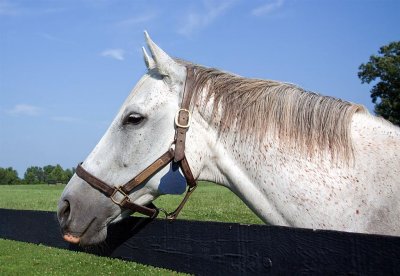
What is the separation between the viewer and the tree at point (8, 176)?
333 feet

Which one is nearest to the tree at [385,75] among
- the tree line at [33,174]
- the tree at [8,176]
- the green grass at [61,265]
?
the green grass at [61,265]

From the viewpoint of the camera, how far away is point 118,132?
11.6 feet

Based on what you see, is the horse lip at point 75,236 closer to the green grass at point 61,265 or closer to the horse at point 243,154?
the horse at point 243,154

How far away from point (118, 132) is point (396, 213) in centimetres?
206

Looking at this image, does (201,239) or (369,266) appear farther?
(201,239)

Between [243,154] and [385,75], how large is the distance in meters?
41.8

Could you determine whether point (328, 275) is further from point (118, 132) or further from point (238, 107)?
point (118, 132)

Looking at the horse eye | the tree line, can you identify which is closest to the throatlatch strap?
the horse eye

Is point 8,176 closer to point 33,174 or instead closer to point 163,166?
point 33,174

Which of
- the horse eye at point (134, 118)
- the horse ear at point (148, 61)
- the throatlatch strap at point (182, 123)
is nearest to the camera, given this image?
the throatlatch strap at point (182, 123)

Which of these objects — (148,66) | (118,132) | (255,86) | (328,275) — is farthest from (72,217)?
(328,275)

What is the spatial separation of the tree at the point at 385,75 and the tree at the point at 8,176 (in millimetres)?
83005

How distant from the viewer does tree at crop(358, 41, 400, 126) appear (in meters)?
37.3

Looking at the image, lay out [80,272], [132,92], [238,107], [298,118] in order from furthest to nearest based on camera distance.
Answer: [80,272] → [132,92] → [238,107] → [298,118]
